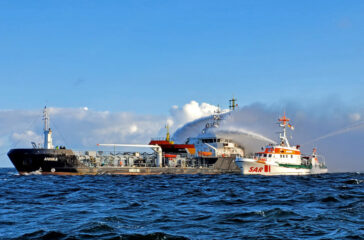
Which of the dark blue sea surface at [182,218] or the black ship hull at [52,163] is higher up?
the black ship hull at [52,163]

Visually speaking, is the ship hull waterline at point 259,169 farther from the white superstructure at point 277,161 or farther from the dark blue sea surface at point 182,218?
the dark blue sea surface at point 182,218

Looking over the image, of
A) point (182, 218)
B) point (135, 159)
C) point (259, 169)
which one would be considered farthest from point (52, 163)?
point (182, 218)

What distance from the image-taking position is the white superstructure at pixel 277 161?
72188mm

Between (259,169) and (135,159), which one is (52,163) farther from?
(259,169)

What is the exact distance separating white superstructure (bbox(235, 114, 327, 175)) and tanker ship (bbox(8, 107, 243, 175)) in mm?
8552

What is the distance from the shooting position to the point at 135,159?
75.9m

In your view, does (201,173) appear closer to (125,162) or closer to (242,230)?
(125,162)

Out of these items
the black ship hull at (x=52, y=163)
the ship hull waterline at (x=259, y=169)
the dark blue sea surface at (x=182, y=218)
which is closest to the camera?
Result: the dark blue sea surface at (x=182, y=218)

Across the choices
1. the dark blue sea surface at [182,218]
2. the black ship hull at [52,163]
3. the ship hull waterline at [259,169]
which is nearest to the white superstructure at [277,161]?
the ship hull waterline at [259,169]

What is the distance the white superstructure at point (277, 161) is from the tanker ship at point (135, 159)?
28.1ft

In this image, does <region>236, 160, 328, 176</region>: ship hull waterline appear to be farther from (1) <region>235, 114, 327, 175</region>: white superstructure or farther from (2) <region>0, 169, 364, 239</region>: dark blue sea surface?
(2) <region>0, 169, 364, 239</region>: dark blue sea surface

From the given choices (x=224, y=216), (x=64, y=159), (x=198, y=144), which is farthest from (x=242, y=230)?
(x=198, y=144)

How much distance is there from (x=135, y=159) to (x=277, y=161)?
85.9 feet

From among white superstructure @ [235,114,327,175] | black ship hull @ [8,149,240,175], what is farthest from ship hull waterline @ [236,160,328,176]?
black ship hull @ [8,149,240,175]
